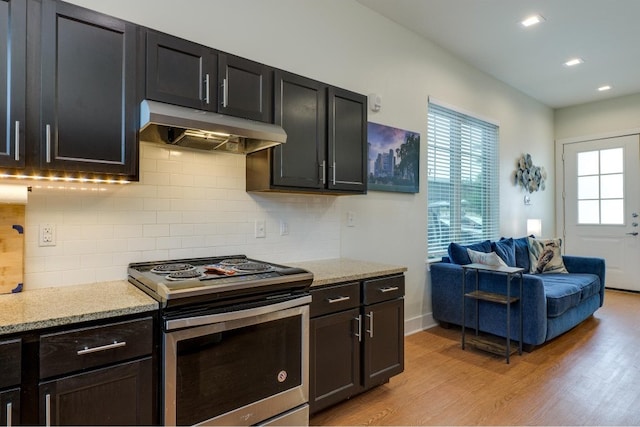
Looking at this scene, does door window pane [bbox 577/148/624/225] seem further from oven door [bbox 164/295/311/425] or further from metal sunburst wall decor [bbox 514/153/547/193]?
oven door [bbox 164/295/311/425]

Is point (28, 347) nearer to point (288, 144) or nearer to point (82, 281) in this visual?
point (82, 281)

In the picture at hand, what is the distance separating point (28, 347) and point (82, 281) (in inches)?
27.7

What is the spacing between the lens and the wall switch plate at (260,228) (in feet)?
8.66

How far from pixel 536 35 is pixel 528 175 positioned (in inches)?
92.5

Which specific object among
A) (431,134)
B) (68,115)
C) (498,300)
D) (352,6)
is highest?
(352,6)

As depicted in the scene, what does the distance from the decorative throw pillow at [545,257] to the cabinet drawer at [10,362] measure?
196 inches

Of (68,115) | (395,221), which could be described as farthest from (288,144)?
(395,221)

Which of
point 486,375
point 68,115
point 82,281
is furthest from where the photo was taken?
point 486,375

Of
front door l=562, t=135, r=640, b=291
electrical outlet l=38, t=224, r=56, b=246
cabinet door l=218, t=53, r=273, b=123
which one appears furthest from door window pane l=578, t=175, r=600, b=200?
electrical outlet l=38, t=224, r=56, b=246

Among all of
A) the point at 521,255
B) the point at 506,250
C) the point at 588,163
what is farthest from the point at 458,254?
the point at 588,163

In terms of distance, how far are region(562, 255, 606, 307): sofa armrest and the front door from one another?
191cm

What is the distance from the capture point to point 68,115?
163cm

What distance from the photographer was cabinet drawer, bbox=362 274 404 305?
93.7 inches

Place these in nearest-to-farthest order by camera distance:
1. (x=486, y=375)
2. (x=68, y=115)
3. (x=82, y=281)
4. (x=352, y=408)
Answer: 1. (x=68, y=115)
2. (x=82, y=281)
3. (x=352, y=408)
4. (x=486, y=375)
